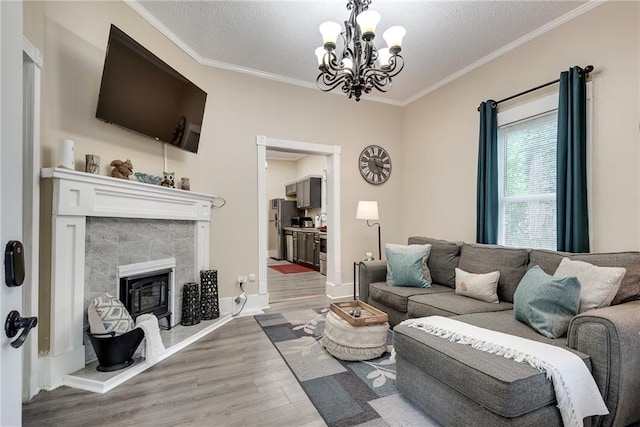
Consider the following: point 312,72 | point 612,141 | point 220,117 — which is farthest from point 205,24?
point 612,141

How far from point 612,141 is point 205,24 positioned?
384 cm

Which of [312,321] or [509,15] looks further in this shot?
[312,321]

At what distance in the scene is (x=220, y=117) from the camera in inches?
148

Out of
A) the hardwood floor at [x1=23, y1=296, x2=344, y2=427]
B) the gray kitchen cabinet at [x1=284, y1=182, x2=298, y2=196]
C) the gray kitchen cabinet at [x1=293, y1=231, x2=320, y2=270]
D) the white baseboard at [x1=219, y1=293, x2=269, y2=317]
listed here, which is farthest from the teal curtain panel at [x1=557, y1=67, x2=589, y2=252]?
the gray kitchen cabinet at [x1=284, y1=182, x2=298, y2=196]

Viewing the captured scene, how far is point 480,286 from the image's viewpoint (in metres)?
2.68

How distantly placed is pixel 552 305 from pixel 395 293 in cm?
132

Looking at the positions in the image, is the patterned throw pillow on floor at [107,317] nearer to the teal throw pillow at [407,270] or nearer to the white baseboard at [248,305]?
the white baseboard at [248,305]

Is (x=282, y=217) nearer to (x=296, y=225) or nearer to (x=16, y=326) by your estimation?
(x=296, y=225)

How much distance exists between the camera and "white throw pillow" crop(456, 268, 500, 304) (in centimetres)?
263

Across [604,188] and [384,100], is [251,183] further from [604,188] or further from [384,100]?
[604,188]

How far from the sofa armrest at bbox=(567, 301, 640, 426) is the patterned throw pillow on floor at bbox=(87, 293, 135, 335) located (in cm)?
292

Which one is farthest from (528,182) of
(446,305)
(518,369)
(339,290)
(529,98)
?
(339,290)

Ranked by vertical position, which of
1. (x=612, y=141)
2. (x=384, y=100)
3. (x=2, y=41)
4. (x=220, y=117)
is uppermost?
(x=384, y=100)

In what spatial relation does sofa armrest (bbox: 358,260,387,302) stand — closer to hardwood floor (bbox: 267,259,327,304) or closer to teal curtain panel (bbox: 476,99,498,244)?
teal curtain panel (bbox: 476,99,498,244)
